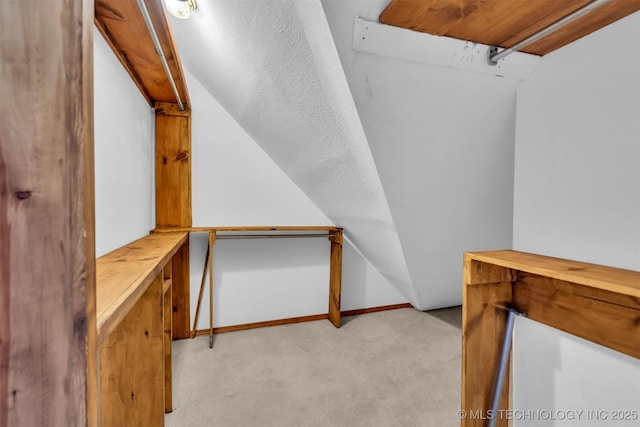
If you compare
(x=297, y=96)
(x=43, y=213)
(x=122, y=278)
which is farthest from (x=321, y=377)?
(x=43, y=213)

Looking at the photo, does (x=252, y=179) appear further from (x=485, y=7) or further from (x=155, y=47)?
(x=485, y=7)

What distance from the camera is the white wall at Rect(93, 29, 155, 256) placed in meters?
1.07

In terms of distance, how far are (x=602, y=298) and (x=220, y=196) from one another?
2.33 metres

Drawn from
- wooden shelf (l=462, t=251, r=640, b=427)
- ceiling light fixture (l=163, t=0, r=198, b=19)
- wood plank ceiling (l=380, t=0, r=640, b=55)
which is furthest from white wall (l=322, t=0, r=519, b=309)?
ceiling light fixture (l=163, t=0, r=198, b=19)

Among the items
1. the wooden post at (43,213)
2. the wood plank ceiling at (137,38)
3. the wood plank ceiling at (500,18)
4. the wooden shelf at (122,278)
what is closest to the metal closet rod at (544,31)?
the wood plank ceiling at (500,18)

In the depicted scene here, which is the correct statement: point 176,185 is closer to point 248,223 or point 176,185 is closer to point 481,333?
point 248,223

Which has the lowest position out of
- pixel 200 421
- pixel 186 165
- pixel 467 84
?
pixel 200 421

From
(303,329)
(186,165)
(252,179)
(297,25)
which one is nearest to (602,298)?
(297,25)

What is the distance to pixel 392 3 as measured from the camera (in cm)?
90

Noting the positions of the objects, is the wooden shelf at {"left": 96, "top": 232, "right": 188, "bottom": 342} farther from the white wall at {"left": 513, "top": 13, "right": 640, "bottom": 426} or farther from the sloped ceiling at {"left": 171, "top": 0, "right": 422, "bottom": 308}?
the white wall at {"left": 513, "top": 13, "right": 640, "bottom": 426}

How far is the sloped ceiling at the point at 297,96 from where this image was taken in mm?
985

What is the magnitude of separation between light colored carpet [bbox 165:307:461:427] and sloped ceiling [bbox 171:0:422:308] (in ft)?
1.95

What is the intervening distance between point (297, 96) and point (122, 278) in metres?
0.95

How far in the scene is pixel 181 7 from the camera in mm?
1356
